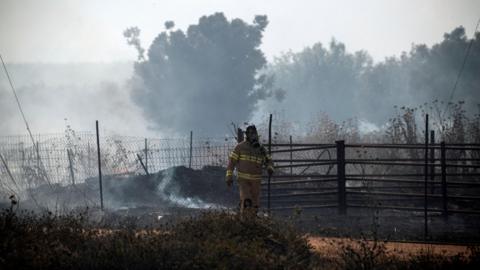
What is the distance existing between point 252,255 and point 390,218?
9093mm

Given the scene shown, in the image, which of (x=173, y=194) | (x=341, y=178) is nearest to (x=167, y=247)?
(x=341, y=178)

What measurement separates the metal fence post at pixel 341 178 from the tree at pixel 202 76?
44.0 m

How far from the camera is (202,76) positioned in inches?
2426

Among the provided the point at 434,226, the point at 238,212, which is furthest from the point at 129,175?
the point at 238,212

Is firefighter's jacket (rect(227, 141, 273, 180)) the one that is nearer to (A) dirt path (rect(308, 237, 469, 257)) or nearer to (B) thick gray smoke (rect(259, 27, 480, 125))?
(A) dirt path (rect(308, 237, 469, 257))

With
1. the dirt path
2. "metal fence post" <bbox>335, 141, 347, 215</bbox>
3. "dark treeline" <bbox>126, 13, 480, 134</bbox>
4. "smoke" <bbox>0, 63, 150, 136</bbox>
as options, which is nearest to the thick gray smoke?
"dark treeline" <bbox>126, 13, 480, 134</bbox>

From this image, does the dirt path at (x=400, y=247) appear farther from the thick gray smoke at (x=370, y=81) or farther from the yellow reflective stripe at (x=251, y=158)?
the thick gray smoke at (x=370, y=81)

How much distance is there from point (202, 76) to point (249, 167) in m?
48.8

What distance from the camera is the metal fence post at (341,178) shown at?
16750 millimetres

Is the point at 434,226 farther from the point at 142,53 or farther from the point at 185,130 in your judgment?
the point at 142,53

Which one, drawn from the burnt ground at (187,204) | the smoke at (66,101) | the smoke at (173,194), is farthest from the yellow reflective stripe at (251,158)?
the smoke at (66,101)

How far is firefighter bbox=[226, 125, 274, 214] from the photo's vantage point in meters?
13.3

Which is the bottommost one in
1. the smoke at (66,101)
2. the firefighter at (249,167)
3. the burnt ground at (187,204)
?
the burnt ground at (187,204)

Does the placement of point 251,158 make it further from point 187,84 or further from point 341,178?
point 187,84
